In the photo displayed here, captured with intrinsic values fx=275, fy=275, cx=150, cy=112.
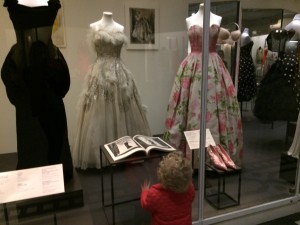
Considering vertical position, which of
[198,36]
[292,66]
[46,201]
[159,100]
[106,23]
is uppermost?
[106,23]

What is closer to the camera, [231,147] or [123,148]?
[123,148]

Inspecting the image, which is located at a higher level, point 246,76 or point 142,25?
point 142,25

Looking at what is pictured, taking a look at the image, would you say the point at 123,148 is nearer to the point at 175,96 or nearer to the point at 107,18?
the point at 175,96

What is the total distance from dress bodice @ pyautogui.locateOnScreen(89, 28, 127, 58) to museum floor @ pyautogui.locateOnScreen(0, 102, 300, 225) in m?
0.84

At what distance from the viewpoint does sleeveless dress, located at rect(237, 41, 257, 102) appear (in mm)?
2637

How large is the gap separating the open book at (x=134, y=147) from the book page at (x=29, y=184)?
338 mm

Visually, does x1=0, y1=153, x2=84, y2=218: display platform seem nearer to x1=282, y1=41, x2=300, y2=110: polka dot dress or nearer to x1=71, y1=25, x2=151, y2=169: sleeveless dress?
x1=71, y1=25, x2=151, y2=169: sleeveless dress

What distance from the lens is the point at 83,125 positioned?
2.10 m

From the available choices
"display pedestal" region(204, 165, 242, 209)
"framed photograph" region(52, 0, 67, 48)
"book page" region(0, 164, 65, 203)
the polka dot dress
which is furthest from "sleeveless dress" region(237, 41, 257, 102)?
"book page" region(0, 164, 65, 203)

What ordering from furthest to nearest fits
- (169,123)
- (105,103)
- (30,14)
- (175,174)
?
(169,123)
(105,103)
(30,14)
(175,174)

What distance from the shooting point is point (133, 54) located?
2297 millimetres

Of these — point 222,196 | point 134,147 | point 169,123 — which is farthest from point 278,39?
point 134,147

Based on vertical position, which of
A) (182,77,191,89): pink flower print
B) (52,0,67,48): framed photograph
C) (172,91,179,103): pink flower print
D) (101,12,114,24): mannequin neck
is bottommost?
(172,91,179,103): pink flower print

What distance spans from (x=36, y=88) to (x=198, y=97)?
1093 millimetres
